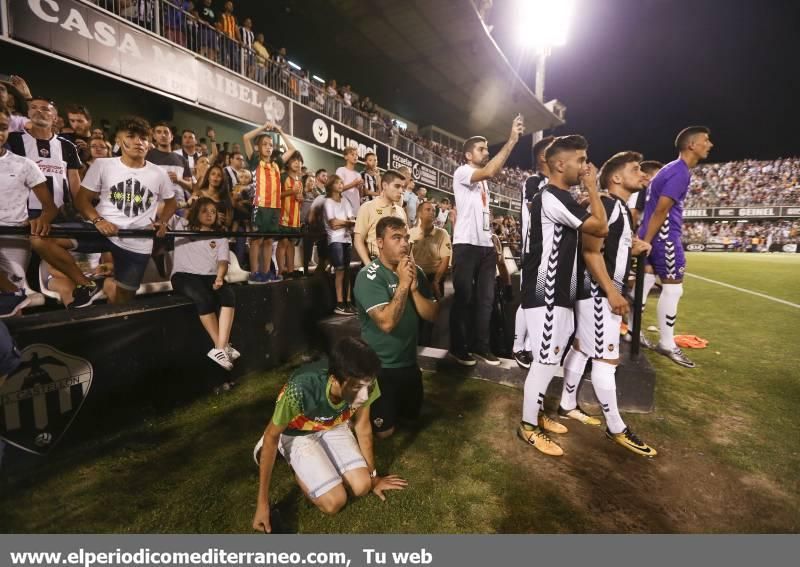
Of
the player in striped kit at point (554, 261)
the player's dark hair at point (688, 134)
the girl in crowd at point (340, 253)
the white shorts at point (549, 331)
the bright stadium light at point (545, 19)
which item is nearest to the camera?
the player in striped kit at point (554, 261)

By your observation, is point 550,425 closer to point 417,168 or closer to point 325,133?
point 325,133

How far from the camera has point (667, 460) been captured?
2609 mm

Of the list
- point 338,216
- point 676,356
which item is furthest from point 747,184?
point 338,216

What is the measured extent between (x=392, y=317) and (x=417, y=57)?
20.4m

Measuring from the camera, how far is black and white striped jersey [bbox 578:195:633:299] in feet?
9.08

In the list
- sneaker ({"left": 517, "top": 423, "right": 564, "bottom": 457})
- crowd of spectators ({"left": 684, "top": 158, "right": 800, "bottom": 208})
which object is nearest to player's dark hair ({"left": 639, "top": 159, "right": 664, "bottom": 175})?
sneaker ({"left": 517, "top": 423, "right": 564, "bottom": 457})

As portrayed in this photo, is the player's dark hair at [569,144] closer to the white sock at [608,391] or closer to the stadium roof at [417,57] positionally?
the white sock at [608,391]

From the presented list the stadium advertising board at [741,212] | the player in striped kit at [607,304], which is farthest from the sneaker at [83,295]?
the stadium advertising board at [741,212]

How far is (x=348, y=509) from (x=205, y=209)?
10.2ft

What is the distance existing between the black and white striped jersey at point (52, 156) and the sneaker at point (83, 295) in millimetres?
982

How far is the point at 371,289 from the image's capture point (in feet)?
8.98

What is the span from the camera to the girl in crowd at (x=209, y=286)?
11.1 ft

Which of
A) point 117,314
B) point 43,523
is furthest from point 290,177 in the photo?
point 43,523

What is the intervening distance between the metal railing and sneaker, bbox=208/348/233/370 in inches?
297
